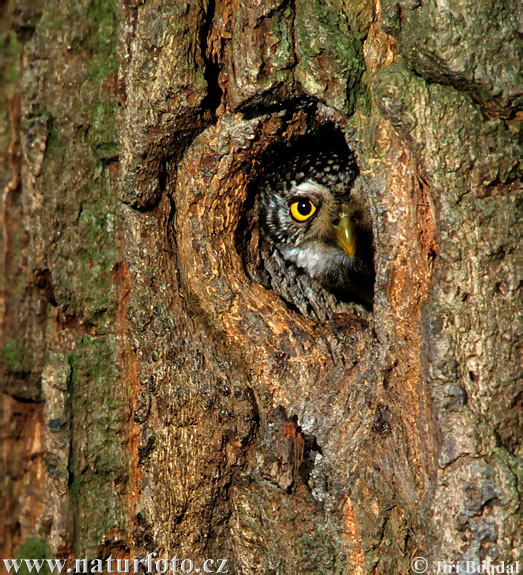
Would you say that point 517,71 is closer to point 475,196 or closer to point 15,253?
point 475,196

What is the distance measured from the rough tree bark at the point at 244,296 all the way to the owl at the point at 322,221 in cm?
62

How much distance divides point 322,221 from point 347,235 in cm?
25

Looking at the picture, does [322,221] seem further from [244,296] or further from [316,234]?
[244,296]

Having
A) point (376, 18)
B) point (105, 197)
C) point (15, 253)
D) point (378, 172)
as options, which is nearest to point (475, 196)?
point (378, 172)

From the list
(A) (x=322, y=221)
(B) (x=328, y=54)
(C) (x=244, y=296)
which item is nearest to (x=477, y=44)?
(B) (x=328, y=54)

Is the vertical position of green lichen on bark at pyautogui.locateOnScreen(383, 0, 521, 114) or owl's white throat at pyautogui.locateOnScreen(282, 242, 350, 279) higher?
green lichen on bark at pyautogui.locateOnScreen(383, 0, 521, 114)

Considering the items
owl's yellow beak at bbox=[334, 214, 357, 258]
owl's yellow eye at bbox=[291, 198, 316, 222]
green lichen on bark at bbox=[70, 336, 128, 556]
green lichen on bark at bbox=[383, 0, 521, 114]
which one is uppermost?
green lichen on bark at bbox=[383, 0, 521, 114]

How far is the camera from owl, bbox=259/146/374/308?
3.02 meters

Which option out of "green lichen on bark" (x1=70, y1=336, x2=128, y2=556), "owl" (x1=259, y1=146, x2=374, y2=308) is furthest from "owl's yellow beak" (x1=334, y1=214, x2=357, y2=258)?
"green lichen on bark" (x1=70, y1=336, x2=128, y2=556)

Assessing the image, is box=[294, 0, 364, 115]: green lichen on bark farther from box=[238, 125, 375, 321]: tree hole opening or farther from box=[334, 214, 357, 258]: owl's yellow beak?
box=[334, 214, 357, 258]: owl's yellow beak

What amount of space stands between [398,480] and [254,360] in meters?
0.61

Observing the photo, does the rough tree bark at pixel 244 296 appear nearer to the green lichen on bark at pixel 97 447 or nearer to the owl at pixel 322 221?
the green lichen on bark at pixel 97 447

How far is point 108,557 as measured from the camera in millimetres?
2297

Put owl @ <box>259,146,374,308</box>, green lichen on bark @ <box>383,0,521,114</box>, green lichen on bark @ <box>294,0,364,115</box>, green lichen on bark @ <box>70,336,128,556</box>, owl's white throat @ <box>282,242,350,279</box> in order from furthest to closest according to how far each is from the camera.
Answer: owl's white throat @ <box>282,242,350,279</box>, owl @ <box>259,146,374,308</box>, green lichen on bark @ <box>70,336,128,556</box>, green lichen on bark @ <box>294,0,364,115</box>, green lichen on bark @ <box>383,0,521,114</box>
